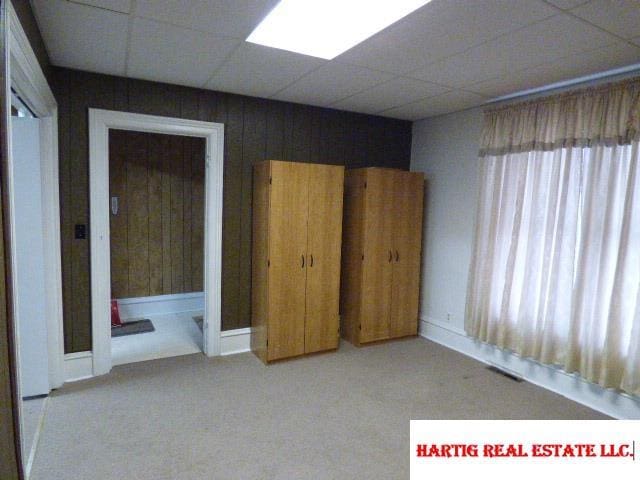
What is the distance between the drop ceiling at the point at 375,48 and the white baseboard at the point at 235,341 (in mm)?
2184

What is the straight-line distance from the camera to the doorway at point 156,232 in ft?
15.1

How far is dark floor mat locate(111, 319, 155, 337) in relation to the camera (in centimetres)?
420

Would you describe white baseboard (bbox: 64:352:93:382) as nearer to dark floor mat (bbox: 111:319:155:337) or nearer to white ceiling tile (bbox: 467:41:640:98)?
dark floor mat (bbox: 111:319:155:337)

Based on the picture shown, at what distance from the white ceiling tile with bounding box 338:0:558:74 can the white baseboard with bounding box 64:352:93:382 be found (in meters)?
2.95

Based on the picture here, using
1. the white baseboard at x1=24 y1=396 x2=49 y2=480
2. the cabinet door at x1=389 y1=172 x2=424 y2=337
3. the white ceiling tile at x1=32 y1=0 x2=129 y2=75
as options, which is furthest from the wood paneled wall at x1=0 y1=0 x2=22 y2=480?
the cabinet door at x1=389 y1=172 x2=424 y2=337

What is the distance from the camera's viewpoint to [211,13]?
2.00m

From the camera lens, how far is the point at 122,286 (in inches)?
187

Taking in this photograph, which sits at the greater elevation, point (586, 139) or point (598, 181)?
point (586, 139)

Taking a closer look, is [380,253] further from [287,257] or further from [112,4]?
[112,4]

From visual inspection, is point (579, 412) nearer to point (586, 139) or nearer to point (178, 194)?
point (586, 139)

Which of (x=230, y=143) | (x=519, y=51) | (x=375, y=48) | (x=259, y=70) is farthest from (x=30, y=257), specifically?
(x=519, y=51)

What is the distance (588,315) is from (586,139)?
1256 millimetres

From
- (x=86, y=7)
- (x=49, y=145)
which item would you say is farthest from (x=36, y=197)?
(x=86, y=7)

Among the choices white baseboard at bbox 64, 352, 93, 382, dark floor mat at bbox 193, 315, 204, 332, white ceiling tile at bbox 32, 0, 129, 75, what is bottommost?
dark floor mat at bbox 193, 315, 204, 332
